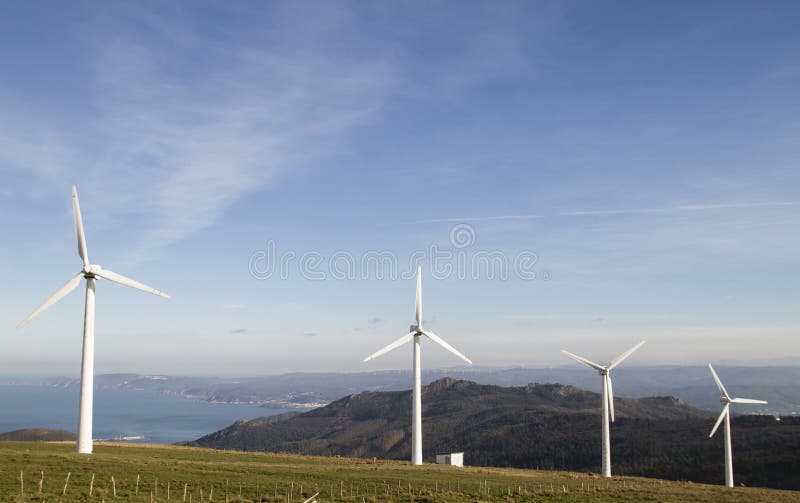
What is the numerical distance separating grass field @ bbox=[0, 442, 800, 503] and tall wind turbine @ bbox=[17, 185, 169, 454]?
104 inches

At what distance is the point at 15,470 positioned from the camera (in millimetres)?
51688

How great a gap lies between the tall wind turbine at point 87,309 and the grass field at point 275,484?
2634 mm

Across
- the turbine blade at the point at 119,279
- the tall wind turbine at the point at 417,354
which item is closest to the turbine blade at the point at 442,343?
the tall wind turbine at the point at 417,354

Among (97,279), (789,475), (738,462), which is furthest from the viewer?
(738,462)

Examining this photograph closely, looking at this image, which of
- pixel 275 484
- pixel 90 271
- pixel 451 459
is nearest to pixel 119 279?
pixel 90 271

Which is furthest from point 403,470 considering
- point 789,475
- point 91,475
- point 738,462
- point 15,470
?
point 738,462

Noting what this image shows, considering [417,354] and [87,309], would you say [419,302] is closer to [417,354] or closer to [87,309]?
[417,354]

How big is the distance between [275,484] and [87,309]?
27.7 metres

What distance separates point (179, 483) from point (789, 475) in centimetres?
17420

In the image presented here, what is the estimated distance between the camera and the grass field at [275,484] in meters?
45.7

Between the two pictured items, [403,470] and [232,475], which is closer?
[232,475]

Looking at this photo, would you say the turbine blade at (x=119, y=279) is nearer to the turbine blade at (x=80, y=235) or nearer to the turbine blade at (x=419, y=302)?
the turbine blade at (x=80, y=235)

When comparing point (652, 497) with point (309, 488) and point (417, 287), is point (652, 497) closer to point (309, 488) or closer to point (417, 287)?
point (309, 488)

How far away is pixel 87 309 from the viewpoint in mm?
65875
